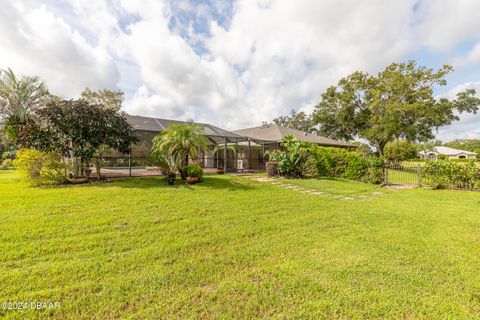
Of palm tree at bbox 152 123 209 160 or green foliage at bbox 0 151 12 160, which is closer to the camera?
palm tree at bbox 152 123 209 160

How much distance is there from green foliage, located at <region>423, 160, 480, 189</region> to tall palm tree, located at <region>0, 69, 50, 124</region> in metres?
19.3

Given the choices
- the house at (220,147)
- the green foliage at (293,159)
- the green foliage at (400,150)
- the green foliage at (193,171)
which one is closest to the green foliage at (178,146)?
the green foliage at (193,171)

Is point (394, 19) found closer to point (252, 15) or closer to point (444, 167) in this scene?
point (252, 15)

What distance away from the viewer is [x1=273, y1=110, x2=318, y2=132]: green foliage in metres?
44.0

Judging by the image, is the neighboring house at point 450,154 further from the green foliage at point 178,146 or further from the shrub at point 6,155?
the shrub at point 6,155

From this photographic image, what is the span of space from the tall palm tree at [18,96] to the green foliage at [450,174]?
63.2 feet

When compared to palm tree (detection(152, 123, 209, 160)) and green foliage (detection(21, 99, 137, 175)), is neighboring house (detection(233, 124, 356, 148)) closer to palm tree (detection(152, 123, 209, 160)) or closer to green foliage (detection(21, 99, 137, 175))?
palm tree (detection(152, 123, 209, 160))

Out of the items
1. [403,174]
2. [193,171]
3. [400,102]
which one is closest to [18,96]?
[193,171]

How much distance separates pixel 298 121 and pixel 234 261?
147 feet

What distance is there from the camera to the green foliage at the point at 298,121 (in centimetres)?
4403

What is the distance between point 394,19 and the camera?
30.6ft

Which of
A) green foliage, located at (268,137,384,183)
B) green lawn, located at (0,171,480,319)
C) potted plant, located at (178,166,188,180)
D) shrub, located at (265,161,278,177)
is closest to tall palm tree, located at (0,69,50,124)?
potted plant, located at (178,166,188,180)

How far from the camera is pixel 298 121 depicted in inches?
1770

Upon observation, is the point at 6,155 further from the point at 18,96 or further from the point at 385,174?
the point at 385,174
